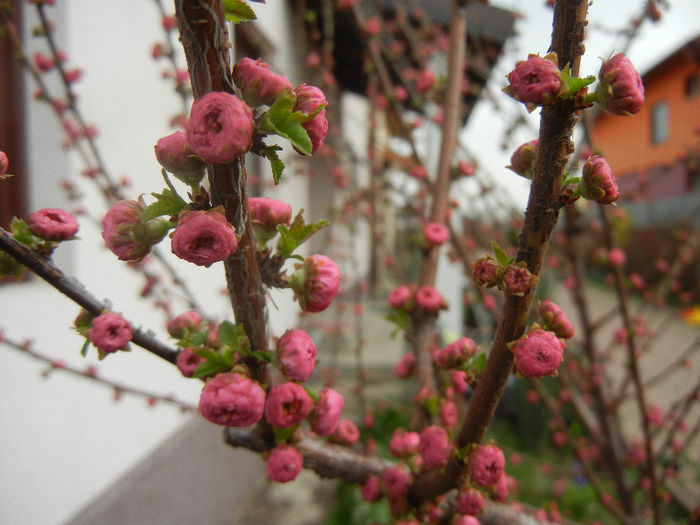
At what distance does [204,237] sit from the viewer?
439 millimetres

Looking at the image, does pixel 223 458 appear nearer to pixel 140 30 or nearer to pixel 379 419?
pixel 379 419

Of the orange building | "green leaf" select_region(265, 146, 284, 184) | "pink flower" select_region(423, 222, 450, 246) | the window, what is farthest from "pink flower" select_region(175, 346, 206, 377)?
the window

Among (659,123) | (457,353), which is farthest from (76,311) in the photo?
(659,123)

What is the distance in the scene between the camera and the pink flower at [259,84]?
0.46m

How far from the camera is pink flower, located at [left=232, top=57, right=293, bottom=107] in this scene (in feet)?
1.50

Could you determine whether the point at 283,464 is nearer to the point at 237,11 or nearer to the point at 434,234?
the point at 237,11

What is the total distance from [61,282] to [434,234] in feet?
2.72

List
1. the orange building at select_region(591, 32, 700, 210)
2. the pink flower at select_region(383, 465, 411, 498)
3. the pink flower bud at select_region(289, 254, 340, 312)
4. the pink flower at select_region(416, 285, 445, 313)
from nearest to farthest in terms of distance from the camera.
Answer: the pink flower bud at select_region(289, 254, 340, 312) < the pink flower at select_region(383, 465, 411, 498) < the pink flower at select_region(416, 285, 445, 313) < the orange building at select_region(591, 32, 700, 210)

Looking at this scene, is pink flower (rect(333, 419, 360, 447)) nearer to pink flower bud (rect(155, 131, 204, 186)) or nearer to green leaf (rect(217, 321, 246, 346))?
green leaf (rect(217, 321, 246, 346))

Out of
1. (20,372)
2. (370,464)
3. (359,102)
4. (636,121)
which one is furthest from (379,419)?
(636,121)

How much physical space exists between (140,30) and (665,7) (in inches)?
93.8

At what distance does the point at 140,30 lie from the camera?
96.0 inches

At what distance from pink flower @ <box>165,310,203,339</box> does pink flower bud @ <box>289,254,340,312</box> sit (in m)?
0.20

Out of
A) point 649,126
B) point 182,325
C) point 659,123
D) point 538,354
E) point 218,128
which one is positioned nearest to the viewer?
point 218,128
